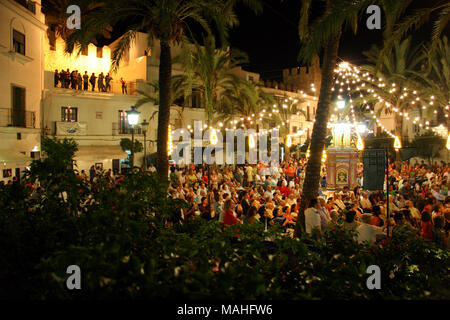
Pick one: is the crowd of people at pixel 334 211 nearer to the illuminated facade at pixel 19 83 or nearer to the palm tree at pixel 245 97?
the palm tree at pixel 245 97

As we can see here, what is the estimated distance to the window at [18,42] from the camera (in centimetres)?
→ 1732

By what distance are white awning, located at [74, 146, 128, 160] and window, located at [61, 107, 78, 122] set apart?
225cm

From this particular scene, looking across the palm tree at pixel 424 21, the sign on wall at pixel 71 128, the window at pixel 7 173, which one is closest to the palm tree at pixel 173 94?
the sign on wall at pixel 71 128

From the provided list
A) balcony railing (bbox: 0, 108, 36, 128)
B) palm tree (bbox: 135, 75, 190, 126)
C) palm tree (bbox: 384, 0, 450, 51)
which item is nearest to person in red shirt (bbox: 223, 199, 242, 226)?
palm tree (bbox: 384, 0, 450, 51)

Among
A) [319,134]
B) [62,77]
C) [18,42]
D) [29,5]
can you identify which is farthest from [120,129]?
[319,134]

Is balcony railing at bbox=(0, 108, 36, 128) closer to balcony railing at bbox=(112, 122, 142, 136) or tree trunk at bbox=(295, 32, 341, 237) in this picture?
balcony railing at bbox=(112, 122, 142, 136)

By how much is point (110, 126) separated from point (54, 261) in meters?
26.2

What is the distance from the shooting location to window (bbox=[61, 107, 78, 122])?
25.0 meters

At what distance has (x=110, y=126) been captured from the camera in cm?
2770

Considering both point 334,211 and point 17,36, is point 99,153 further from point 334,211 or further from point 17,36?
point 334,211

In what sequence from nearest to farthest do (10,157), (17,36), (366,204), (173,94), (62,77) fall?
1. (366,204)
2. (10,157)
3. (17,36)
4. (173,94)
5. (62,77)

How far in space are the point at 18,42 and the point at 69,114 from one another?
8.22m

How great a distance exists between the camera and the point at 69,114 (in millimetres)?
25406
